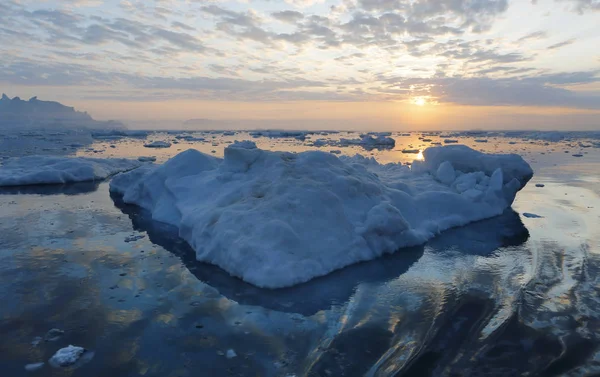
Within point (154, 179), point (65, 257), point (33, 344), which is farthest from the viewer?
point (154, 179)

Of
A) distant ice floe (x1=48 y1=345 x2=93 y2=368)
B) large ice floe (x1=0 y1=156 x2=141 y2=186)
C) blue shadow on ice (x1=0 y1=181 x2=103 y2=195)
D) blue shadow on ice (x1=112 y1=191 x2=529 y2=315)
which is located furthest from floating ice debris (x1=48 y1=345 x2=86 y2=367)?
large ice floe (x1=0 y1=156 x2=141 y2=186)

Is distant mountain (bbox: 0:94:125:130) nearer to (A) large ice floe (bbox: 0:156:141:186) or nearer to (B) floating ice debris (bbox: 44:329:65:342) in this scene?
(A) large ice floe (bbox: 0:156:141:186)

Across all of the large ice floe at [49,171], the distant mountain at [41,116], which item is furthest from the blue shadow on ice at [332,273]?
the distant mountain at [41,116]

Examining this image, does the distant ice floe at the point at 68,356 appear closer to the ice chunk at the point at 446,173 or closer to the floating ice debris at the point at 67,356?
the floating ice debris at the point at 67,356

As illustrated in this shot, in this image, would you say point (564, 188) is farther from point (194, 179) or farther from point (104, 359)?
point (104, 359)

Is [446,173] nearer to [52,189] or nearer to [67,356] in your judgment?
[67,356]

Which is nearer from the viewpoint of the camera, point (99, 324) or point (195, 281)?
point (99, 324)

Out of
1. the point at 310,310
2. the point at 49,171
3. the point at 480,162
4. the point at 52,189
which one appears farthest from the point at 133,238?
the point at 480,162

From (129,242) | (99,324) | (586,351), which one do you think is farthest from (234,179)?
(586,351)
